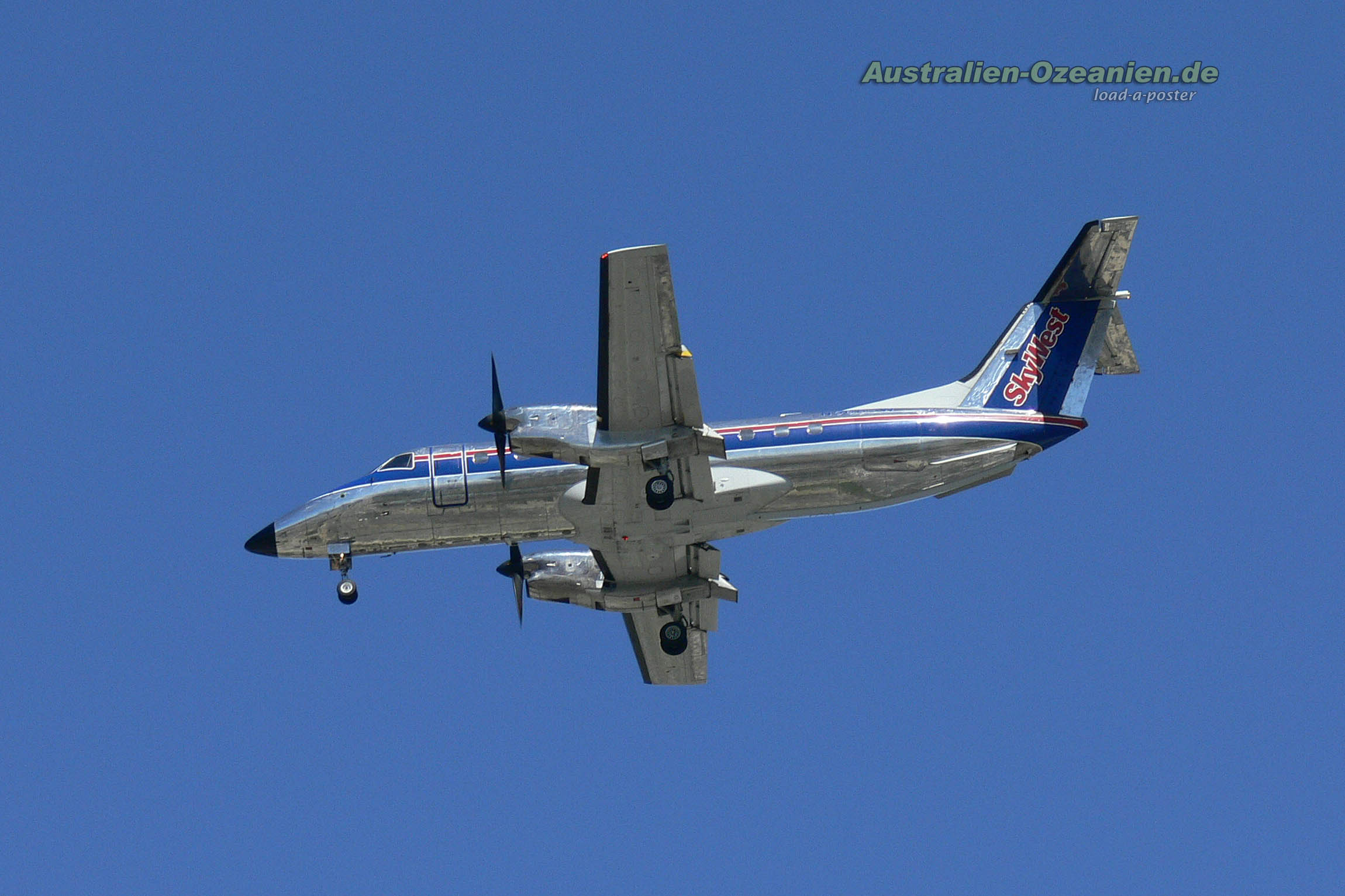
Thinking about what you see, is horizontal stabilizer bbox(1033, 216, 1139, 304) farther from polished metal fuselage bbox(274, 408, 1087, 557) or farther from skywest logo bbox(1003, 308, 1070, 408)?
polished metal fuselage bbox(274, 408, 1087, 557)

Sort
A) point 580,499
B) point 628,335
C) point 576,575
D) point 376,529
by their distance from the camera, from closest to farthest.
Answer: point 628,335
point 580,499
point 376,529
point 576,575

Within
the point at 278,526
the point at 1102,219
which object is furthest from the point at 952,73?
the point at 278,526

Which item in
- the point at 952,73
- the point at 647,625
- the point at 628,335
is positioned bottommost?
the point at 647,625

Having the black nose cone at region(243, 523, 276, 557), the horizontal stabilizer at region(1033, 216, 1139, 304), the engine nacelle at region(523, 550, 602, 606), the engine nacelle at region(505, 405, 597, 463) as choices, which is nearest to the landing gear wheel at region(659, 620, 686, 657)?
the engine nacelle at region(523, 550, 602, 606)

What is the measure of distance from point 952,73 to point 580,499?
14.1 m

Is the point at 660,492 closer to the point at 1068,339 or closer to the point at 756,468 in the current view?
the point at 756,468

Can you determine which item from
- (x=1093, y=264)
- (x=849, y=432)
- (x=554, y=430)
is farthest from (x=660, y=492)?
(x=1093, y=264)

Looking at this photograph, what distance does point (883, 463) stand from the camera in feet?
98.8

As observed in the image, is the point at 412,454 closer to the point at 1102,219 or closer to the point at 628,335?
the point at 628,335

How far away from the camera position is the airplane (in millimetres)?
27797

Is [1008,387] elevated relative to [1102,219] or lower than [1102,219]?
lower

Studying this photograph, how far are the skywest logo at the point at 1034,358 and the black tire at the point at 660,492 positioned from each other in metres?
8.05

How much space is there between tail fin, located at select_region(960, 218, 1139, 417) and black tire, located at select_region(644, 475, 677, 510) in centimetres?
703

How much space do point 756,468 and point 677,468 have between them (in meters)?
2.02
